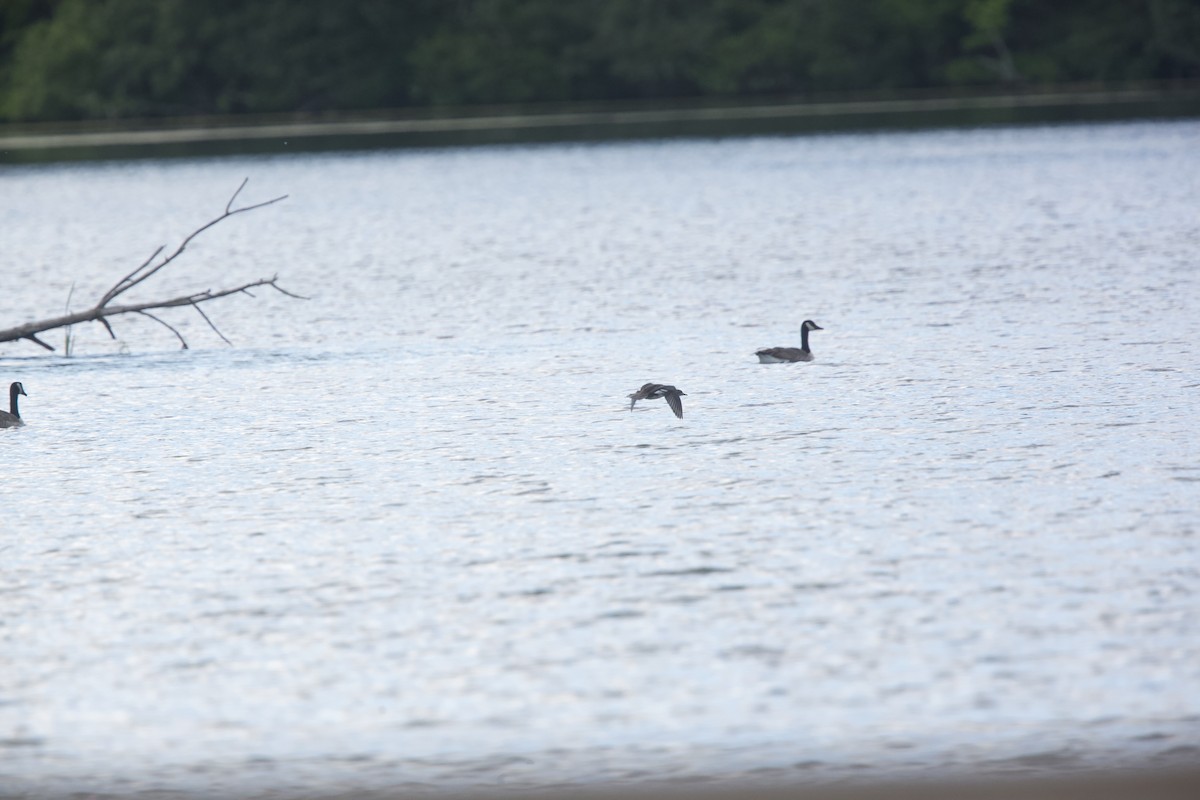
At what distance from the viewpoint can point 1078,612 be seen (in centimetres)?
959

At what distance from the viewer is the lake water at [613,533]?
8164mm

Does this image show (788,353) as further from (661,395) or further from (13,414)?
(13,414)

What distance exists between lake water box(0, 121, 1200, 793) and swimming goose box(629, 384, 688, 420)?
183 millimetres

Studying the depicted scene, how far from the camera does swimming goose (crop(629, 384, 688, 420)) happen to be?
51.1ft

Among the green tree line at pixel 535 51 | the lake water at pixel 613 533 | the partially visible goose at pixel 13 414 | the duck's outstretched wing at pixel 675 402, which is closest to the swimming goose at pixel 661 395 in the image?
the duck's outstretched wing at pixel 675 402

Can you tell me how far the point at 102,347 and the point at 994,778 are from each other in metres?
16.5

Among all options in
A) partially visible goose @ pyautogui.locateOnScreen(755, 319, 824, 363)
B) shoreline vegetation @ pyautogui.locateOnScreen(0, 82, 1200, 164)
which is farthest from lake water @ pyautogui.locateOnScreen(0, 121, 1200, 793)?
shoreline vegetation @ pyautogui.locateOnScreen(0, 82, 1200, 164)

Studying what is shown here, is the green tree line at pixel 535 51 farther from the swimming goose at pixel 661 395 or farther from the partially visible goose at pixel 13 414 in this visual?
the partially visible goose at pixel 13 414

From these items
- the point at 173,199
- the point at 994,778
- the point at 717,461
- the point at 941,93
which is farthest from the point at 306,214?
the point at 941,93

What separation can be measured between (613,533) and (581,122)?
92.5 meters

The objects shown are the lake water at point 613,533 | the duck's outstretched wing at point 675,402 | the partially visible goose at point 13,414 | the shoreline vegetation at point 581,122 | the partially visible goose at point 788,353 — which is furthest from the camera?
the shoreline vegetation at point 581,122

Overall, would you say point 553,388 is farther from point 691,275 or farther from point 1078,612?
point 691,275

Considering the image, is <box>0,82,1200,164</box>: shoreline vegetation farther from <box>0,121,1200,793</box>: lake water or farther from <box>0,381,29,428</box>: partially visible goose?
<box>0,381,29,428</box>: partially visible goose

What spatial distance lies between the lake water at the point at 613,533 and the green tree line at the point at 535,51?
78.3 meters
